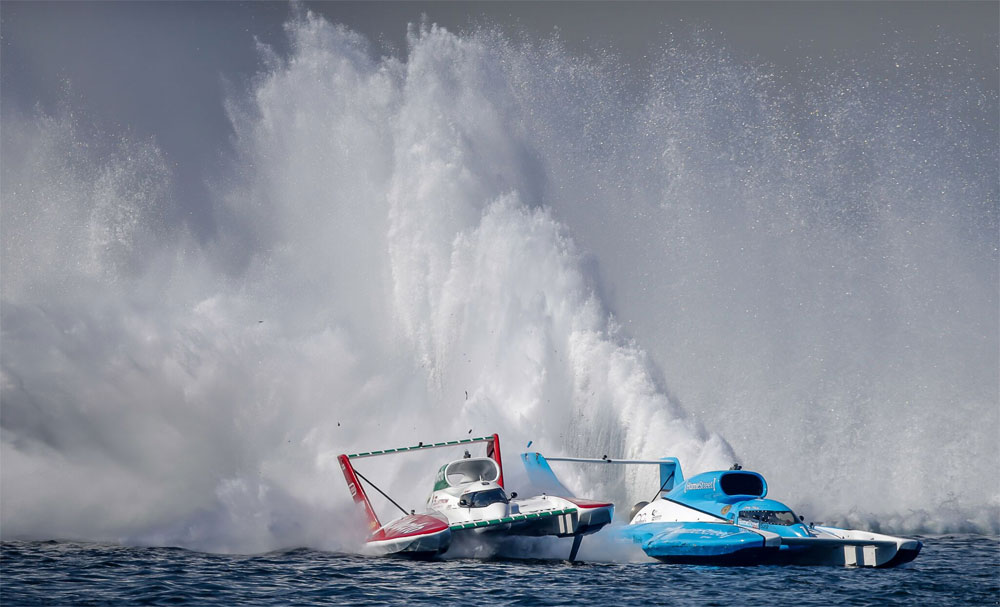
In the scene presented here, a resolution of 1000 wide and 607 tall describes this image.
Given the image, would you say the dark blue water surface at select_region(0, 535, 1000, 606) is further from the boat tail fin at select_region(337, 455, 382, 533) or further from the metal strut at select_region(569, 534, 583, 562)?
the boat tail fin at select_region(337, 455, 382, 533)

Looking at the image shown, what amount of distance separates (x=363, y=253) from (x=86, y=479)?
57.5 feet

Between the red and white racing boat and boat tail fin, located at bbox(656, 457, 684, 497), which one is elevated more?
boat tail fin, located at bbox(656, 457, 684, 497)

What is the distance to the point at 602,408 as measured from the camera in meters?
32.4

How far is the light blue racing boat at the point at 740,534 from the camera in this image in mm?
22125

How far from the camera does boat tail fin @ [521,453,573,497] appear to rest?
2764 cm

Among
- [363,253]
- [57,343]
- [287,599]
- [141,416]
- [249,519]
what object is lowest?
[287,599]

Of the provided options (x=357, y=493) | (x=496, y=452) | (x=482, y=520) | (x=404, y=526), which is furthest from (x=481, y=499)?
(x=357, y=493)

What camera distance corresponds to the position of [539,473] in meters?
27.8

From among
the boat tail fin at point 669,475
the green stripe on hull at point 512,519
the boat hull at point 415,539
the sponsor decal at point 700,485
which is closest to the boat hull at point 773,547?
the sponsor decal at point 700,485

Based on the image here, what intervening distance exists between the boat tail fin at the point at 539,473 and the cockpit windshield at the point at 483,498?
11.7 feet

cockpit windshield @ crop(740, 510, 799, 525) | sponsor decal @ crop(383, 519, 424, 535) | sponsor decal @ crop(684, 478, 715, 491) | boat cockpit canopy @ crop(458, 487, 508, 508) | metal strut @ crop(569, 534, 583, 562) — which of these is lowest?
metal strut @ crop(569, 534, 583, 562)

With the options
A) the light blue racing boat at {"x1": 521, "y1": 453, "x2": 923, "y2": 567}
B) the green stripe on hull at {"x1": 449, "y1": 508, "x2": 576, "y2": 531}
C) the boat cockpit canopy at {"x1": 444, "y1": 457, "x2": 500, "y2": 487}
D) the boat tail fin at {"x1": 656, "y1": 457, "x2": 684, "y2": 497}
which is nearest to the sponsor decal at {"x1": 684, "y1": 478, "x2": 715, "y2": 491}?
the light blue racing boat at {"x1": 521, "y1": 453, "x2": 923, "y2": 567}

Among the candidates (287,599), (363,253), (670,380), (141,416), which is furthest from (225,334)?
(670,380)

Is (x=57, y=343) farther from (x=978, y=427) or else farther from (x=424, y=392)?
(x=978, y=427)
